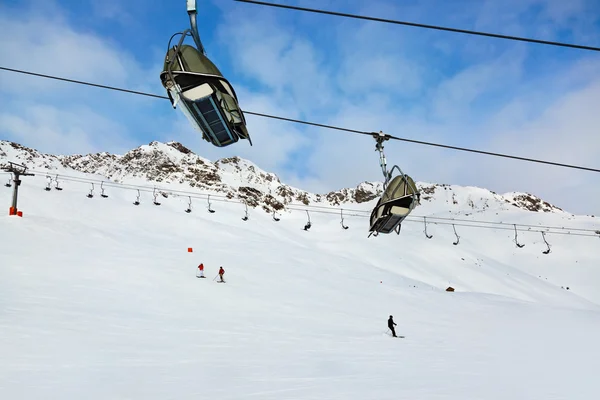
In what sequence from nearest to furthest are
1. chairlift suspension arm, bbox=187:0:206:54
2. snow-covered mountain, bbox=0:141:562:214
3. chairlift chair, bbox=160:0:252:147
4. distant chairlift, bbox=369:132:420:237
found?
chairlift suspension arm, bbox=187:0:206:54
chairlift chair, bbox=160:0:252:147
distant chairlift, bbox=369:132:420:237
snow-covered mountain, bbox=0:141:562:214

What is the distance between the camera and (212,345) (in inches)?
409

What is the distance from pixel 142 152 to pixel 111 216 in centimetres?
11004

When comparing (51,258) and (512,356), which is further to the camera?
(51,258)

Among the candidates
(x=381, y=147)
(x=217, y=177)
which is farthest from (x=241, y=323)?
(x=217, y=177)

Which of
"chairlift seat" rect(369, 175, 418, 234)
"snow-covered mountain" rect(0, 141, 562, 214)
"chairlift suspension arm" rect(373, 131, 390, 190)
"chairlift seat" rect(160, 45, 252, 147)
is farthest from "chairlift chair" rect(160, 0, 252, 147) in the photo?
"snow-covered mountain" rect(0, 141, 562, 214)

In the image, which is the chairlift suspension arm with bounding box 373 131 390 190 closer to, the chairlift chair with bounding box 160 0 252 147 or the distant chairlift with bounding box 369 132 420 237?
the distant chairlift with bounding box 369 132 420 237

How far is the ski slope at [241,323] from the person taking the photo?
695 centimetres

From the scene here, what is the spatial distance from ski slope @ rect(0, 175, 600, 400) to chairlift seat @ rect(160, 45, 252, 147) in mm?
4293

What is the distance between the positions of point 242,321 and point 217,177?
10714cm

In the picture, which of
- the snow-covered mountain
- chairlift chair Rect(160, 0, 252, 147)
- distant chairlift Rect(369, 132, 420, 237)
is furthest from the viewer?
the snow-covered mountain

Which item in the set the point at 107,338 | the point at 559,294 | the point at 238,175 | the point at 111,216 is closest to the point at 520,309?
the point at 559,294

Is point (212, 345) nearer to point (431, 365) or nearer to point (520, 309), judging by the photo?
point (431, 365)

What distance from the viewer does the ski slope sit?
6945 millimetres

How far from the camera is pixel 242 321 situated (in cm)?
1415
